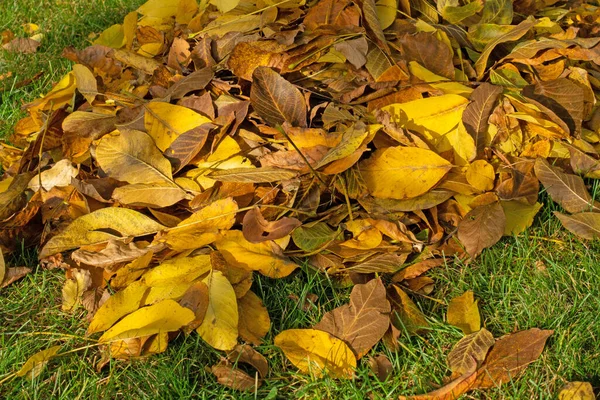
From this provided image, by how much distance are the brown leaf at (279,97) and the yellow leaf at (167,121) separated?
14 cm

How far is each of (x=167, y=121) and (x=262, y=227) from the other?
40 centimetres

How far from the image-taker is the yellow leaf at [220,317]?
1503 mm

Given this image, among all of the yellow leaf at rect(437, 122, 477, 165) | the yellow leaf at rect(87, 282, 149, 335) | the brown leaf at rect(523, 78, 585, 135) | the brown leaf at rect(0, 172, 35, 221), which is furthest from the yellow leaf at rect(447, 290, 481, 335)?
the brown leaf at rect(0, 172, 35, 221)

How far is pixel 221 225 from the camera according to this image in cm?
172

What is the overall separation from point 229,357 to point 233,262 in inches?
9.6

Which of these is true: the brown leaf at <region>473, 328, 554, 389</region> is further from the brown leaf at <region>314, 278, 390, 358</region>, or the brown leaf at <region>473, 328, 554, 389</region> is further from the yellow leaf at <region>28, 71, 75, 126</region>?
the yellow leaf at <region>28, 71, 75, 126</region>

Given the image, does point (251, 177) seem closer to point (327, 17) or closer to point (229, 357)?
point (229, 357)

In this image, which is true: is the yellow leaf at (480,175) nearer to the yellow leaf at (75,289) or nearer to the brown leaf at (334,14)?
the brown leaf at (334,14)

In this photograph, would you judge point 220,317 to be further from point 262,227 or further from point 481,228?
point 481,228

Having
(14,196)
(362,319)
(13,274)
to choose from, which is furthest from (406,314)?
(14,196)

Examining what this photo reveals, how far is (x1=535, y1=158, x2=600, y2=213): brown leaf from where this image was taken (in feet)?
5.76

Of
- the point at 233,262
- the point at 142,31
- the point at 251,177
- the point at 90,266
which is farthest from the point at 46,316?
the point at 142,31

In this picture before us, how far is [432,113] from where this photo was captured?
1807mm

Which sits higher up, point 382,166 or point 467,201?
point 382,166
